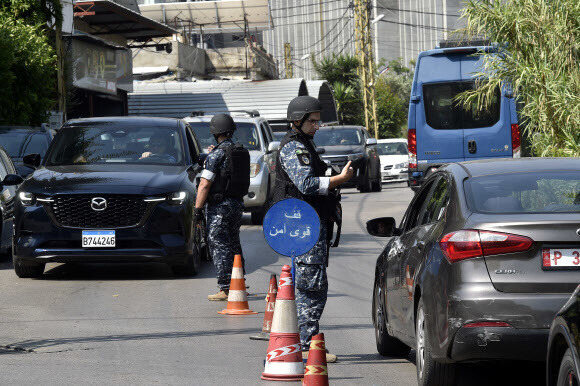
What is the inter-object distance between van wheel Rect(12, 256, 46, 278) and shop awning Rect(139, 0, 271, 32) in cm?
4772

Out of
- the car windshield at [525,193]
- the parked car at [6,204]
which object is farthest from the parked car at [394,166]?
the car windshield at [525,193]

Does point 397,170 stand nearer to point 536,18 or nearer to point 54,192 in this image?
point 536,18

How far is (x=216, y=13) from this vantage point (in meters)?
61.2

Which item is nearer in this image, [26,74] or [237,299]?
[237,299]

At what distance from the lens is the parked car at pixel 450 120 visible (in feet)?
75.7

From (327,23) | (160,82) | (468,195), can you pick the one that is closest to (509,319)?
(468,195)

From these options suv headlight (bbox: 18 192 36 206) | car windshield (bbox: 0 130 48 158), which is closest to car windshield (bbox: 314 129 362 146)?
car windshield (bbox: 0 130 48 158)

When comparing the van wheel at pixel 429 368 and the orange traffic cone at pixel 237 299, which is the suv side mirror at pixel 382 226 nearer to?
the van wheel at pixel 429 368

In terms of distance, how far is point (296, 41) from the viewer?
392 ft

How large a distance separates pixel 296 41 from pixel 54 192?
108328 millimetres

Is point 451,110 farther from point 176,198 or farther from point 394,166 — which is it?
point 394,166

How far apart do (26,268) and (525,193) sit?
303 inches

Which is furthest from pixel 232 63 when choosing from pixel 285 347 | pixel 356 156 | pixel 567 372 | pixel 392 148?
pixel 567 372

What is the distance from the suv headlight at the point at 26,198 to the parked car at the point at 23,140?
550cm
